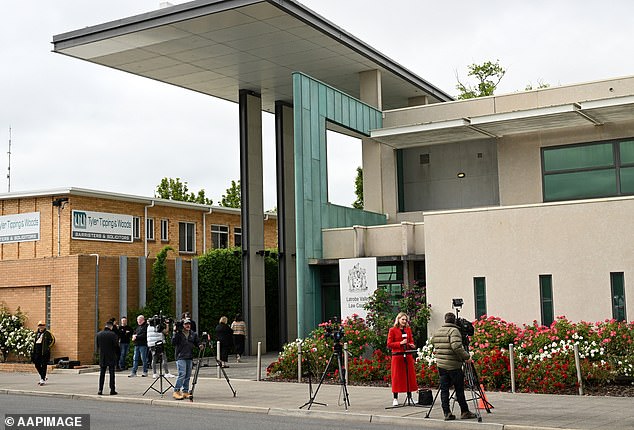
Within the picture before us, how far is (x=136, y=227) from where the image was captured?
3650 centimetres

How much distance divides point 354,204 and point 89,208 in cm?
2388

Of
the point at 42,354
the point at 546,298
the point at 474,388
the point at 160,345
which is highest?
the point at 546,298

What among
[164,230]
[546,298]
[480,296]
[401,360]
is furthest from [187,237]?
[401,360]

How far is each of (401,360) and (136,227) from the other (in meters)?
22.5

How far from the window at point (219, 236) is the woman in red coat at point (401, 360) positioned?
25034 mm

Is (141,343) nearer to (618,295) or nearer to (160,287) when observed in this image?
(160,287)

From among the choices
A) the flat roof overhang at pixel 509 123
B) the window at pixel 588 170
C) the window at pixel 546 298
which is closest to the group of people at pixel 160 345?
the window at pixel 546 298

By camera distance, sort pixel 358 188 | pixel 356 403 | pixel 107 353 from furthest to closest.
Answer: pixel 358 188, pixel 107 353, pixel 356 403

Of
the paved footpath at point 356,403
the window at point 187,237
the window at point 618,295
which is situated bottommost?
the paved footpath at point 356,403

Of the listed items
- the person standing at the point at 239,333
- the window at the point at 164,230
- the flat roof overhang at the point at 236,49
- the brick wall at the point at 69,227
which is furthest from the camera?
the window at the point at 164,230

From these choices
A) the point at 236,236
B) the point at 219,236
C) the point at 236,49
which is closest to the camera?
the point at 236,49

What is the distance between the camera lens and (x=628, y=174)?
25266 mm

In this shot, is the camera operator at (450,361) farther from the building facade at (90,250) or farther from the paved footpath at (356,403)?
A: the building facade at (90,250)

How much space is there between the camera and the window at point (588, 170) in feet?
82.9
